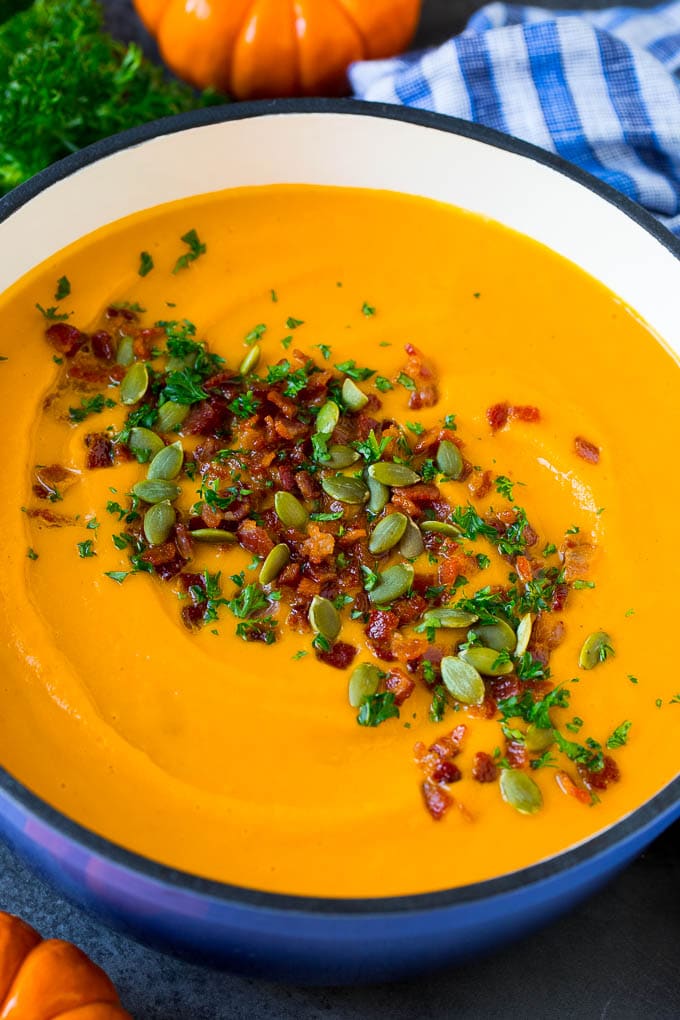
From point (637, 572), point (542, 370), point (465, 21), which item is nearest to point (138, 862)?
point (637, 572)

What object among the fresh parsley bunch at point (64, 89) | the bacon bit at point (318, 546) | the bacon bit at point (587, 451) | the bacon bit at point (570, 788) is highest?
the fresh parsley bunch at point (64, 89)

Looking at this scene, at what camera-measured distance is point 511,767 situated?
2416 mm

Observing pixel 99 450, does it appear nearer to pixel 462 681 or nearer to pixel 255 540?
pixel 255 540

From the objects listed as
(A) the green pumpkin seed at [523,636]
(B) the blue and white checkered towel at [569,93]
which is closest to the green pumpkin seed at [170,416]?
(A) the green pumpkin seed at [523,636]

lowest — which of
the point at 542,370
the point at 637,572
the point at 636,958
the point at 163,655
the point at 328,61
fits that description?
the point at 636,958

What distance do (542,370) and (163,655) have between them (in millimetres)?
1153

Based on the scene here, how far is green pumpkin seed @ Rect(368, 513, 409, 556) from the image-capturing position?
264 centimetres

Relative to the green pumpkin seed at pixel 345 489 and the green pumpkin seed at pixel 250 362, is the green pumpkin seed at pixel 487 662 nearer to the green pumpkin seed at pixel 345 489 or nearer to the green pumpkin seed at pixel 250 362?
the green pumpkin seed at pixel 345 489

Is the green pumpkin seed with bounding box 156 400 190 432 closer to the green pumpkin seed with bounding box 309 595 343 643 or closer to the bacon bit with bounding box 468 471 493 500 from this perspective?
the green pumpkin seed with bounding box 309 595 343 643

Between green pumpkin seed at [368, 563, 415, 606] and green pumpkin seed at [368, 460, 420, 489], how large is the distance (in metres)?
0.22

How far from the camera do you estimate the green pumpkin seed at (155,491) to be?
266 cm

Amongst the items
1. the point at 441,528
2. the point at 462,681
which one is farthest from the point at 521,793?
the point at 441,528

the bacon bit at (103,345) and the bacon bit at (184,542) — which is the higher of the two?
the bacon bit at (103,345)

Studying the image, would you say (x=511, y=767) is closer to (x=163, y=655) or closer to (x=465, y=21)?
(x=163, y=655)
